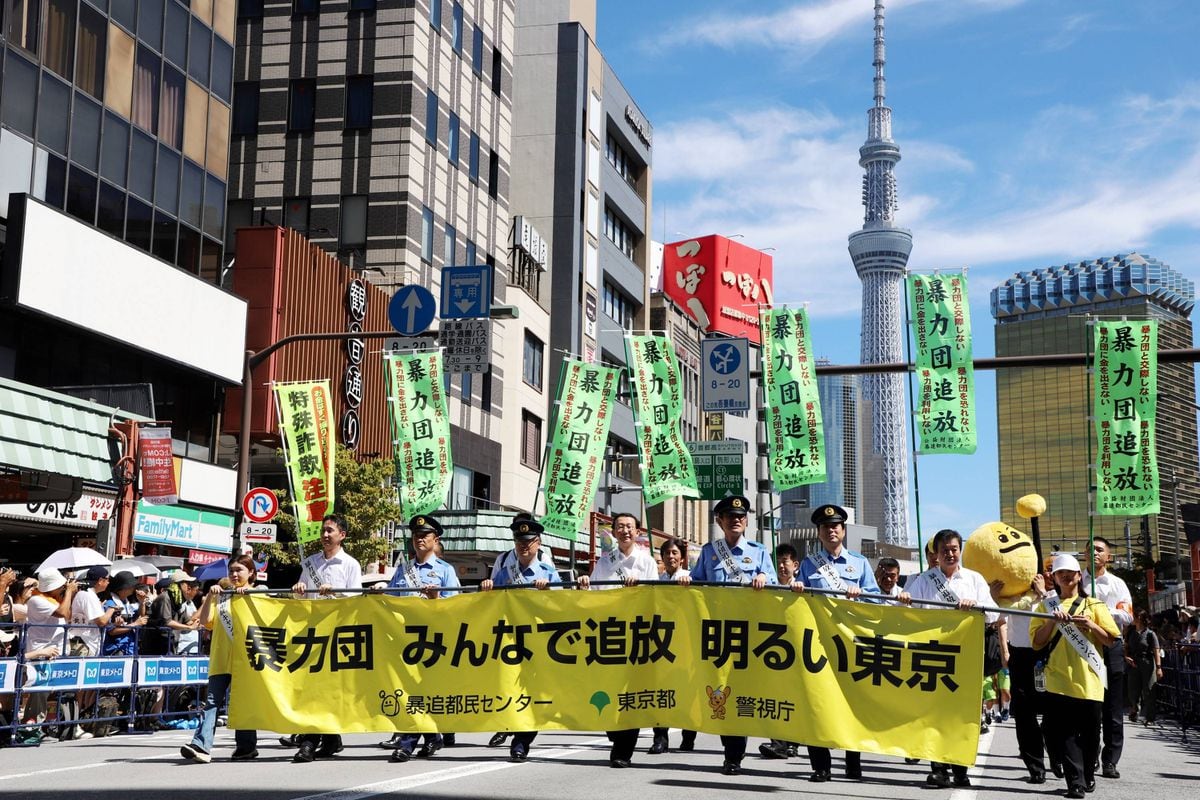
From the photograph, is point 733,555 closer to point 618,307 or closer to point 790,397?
point 790,397

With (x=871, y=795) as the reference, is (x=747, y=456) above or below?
above

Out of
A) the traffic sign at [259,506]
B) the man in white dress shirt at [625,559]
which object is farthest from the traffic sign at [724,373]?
the man in white dress shirt at [625,559]

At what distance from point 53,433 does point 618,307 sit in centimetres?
4442

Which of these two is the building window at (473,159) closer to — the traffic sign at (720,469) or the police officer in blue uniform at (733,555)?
the traffic sign at (720,469)

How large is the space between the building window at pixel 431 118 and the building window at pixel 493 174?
4.97 m

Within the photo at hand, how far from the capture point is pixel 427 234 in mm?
42750

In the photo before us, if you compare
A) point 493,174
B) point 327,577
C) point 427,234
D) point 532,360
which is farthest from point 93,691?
point 532,360

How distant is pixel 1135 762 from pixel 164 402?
2280 cm

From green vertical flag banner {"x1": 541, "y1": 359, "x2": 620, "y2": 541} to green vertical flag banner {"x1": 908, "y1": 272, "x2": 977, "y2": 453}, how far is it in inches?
206

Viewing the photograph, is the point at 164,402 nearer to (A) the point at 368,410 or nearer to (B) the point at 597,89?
(A) the point at 368,410

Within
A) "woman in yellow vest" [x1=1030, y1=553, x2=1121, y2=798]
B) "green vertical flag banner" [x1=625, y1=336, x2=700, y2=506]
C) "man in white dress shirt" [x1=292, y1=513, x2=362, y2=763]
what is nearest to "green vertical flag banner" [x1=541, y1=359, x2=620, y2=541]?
"green vertical flag banner" [x1=625, y1=336, x2=700, y2=506]

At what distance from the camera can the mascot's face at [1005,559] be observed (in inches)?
533

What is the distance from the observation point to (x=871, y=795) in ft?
31.5

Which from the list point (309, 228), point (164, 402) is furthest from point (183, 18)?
point (309, 228)
